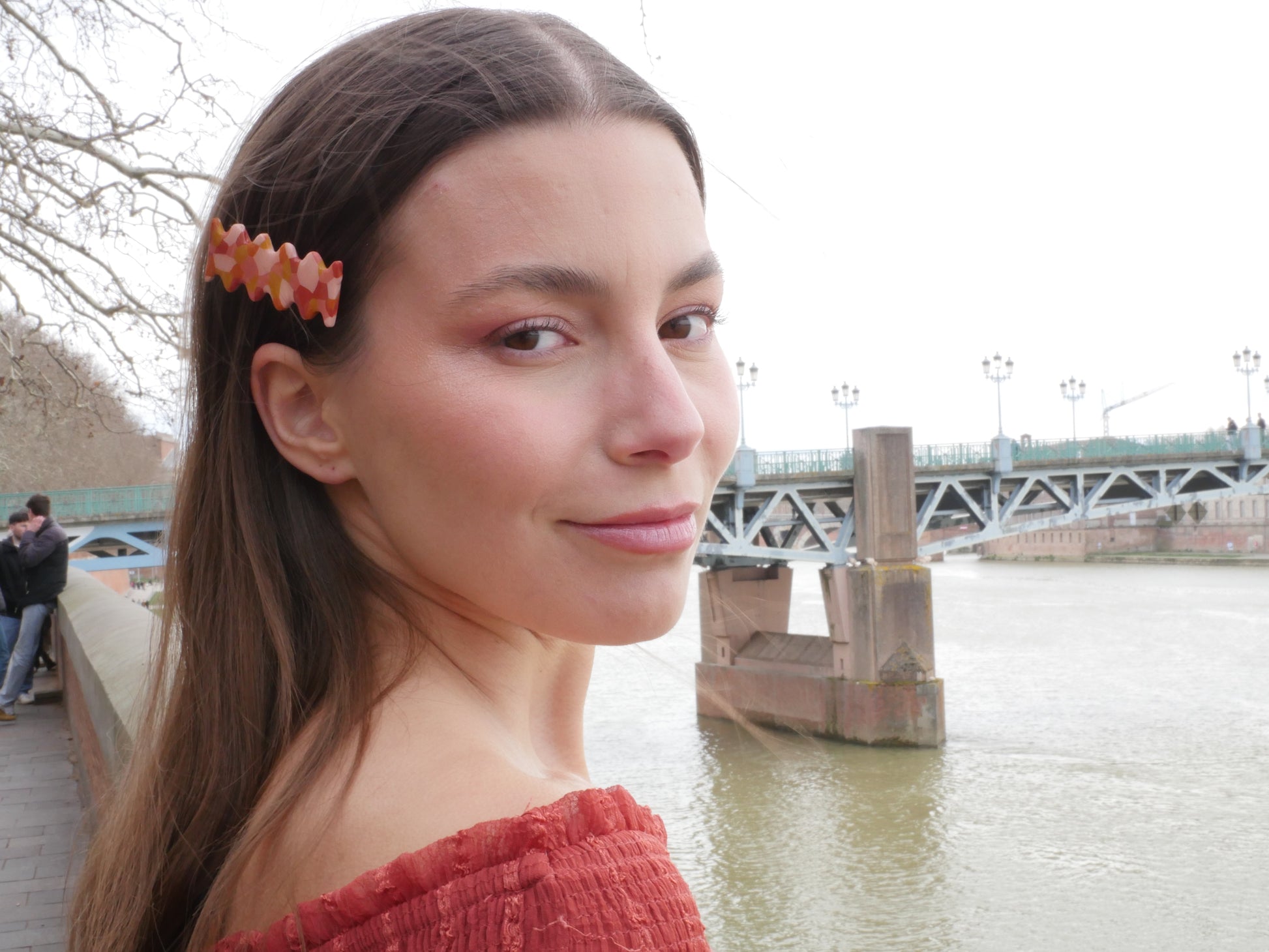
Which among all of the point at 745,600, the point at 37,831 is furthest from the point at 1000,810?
the point at 37,831

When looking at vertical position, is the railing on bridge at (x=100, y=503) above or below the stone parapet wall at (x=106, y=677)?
above

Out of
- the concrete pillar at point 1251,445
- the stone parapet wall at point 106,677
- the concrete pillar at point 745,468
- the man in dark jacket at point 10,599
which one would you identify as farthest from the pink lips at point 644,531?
the concrete pillar at point 1251,445

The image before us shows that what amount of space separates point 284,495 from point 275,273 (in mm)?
168

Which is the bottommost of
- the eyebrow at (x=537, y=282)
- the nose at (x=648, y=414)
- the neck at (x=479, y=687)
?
the neck at (x=479, y=687)

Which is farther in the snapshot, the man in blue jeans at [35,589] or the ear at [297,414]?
the man in blue jeans at [35,589]

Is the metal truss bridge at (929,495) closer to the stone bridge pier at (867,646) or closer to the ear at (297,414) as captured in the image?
the stone bridge pier at (867,646)

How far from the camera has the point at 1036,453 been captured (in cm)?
2873

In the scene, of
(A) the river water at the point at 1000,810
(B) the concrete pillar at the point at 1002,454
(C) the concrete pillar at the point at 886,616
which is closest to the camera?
(A) the river water at the point at 1000,810

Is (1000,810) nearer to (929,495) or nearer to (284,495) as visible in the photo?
(929,495)

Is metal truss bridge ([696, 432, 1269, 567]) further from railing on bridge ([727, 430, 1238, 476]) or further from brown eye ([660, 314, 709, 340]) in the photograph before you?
brown eye ([660, 314, 709, 340])

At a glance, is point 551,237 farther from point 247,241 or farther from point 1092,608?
point 1092,608

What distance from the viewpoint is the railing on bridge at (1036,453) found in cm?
2352

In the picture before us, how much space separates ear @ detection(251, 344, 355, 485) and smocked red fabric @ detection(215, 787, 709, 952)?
302 mm

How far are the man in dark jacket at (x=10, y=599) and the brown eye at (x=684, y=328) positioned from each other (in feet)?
26.9
